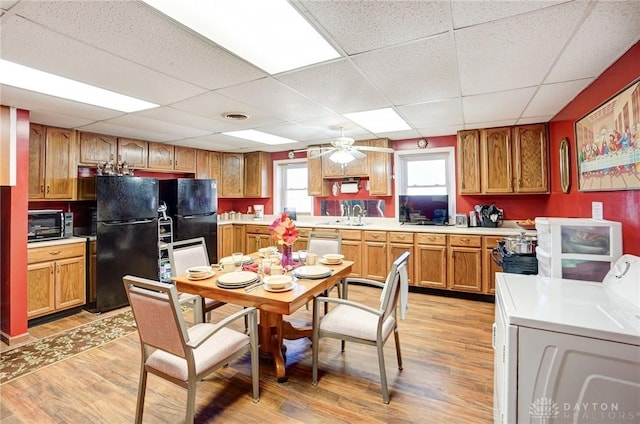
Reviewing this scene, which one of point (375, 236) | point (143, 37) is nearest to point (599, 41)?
point (143, 37)

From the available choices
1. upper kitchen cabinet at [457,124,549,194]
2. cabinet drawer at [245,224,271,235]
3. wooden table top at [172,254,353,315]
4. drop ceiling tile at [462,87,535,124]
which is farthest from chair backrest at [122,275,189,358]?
upper kitchen cabinet at [457,124,549,194]

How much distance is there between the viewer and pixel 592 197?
237 cm

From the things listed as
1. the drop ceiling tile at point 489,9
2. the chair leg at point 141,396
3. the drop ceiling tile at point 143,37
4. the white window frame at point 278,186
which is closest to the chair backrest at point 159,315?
the chair leg at point 141,396

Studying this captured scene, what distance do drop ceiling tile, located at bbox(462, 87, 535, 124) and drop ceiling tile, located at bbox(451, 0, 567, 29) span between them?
1285 mm

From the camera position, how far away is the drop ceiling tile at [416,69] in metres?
1.86

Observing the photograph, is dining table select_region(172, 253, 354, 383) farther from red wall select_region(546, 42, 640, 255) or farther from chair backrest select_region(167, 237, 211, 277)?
red wall select_region(546, 42, 640, 255)

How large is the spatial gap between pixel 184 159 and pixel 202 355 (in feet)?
13.6

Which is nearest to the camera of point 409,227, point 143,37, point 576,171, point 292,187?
point 143,37

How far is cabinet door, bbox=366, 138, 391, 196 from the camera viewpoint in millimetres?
4625

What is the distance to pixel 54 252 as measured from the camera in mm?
3275

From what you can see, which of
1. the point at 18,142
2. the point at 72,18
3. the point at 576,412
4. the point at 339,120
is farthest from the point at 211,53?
the point at 576,412

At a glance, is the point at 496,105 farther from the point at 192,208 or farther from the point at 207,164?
the point at 207,164

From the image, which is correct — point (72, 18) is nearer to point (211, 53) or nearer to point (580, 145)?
point (211, 53)

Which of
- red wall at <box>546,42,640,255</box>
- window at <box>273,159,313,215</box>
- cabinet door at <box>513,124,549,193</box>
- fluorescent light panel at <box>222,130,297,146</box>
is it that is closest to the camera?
red wall at <box>546,42,640,255</box>
